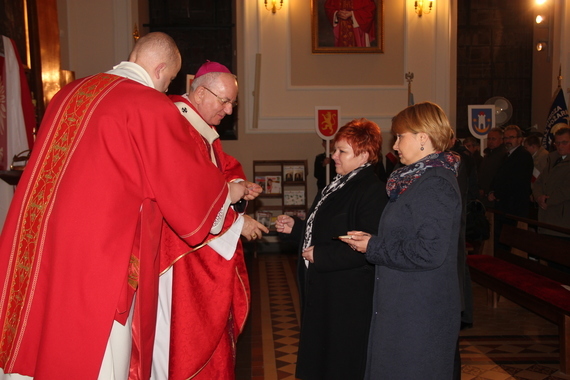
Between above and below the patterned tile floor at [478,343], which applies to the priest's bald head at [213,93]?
above

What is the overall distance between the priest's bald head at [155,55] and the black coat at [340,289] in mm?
1046

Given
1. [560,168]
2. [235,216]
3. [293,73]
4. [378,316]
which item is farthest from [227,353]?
[293,73]

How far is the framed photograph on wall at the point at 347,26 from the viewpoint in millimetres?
9836

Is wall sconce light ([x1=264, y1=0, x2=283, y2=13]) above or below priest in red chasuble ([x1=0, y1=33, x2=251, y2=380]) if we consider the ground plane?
above

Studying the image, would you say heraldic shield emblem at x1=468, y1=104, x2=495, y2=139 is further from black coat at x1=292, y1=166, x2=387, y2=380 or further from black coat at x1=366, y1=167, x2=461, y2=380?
black coat at x1=366, y1=167, x2=461, y2=380

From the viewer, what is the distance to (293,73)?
989 cm

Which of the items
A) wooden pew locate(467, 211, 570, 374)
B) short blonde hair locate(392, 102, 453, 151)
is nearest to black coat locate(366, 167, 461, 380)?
short blonde hair locate(392, 102, 453, 151)

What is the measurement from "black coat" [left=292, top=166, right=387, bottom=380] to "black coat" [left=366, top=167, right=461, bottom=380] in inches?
14.7

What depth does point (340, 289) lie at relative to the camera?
9.37 feet

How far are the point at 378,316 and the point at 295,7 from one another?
26.9 feet

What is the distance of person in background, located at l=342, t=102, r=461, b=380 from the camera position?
7.54ft

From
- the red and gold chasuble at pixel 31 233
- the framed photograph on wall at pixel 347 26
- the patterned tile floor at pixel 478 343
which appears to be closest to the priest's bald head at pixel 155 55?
the red and gold chasuble at pixel 31 233

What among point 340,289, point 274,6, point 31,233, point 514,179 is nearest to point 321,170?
point 274,6

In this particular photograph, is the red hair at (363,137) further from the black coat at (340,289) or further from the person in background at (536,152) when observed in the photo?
the person in background at (536,152)
